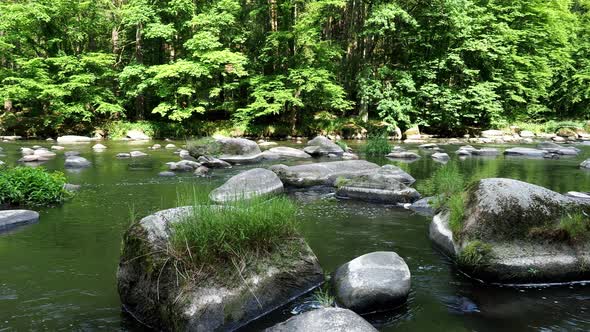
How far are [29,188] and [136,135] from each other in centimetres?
1875

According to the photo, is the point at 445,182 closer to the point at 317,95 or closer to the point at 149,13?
the point at 317,95

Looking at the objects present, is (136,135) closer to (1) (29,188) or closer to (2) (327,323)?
(1) (29,188)

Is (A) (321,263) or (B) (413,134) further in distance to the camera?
(B) (413,134)

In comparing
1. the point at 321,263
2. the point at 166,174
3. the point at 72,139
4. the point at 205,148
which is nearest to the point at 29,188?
the point at 166,174

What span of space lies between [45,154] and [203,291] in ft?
48.9

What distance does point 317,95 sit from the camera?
93.6 ft

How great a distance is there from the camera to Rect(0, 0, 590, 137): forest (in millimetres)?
27109

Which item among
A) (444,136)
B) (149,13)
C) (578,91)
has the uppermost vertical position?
(149,13)

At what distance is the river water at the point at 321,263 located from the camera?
444cm

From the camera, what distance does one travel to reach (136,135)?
89.2 ft

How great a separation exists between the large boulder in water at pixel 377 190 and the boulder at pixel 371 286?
15.7ft

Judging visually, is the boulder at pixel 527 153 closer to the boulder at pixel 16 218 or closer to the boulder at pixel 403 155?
the boulder at pixel 403 155

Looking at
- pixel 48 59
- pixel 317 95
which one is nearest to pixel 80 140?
pixel 48 59

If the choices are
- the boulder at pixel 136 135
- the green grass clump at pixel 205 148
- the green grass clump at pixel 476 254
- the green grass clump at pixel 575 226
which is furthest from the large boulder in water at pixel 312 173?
the boulder at pixel 136 135
